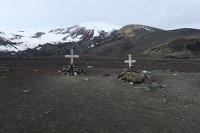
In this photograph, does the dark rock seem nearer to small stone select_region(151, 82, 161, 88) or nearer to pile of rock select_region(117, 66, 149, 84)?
pile of rock select_region(117, 66, 149, 84)

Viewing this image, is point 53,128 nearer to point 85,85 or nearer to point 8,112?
point 8,112

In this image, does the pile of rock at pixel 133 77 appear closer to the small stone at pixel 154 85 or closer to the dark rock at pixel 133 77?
the dark rock at pixel 133 77

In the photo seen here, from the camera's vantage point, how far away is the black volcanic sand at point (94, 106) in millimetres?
13805

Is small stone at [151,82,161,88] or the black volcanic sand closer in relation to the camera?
the black volcanic sand

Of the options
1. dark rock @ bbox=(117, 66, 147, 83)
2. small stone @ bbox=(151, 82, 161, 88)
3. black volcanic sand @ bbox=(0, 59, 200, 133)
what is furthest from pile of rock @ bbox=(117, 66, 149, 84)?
small stone @ bbox=(151, 82, 161, 88)

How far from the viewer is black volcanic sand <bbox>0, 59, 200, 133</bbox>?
13.8m

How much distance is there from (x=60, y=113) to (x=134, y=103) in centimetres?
379

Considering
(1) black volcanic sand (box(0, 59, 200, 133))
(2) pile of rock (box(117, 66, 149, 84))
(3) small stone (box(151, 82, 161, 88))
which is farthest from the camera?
(2) pile of rock (box(117, 66, 149, 84))

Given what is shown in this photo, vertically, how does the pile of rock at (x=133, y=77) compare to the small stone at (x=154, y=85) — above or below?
above

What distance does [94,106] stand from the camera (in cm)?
1622

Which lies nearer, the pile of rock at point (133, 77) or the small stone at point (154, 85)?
the small stone at point (154, 85)

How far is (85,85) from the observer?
809 inches

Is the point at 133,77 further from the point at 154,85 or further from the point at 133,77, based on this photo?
the point at 154,85

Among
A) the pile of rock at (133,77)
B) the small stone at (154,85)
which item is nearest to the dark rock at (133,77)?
A: the pile of rock at (133,77)
